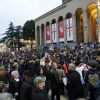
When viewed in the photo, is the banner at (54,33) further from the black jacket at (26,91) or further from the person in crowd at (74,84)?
the black jacket at (26,91)

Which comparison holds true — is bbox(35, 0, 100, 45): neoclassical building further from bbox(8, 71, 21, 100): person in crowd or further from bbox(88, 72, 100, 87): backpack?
bbox(8, 71, 21, 100): person in crowd

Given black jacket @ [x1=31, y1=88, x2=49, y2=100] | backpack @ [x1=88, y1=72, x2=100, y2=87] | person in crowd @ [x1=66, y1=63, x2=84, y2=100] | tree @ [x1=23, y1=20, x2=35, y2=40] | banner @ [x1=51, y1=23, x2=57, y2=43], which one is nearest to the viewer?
black jacket @ [x1=31, y1=88, x2=49, y2=100]

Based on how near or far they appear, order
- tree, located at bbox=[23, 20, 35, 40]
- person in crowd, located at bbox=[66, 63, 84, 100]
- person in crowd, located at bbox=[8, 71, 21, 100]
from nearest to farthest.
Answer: person in crowd, located at bbox=[8, 71, 21, 100] < person in crowd, located at bbox=[66, 63, 84, 100] < tree, located at bbox=[23, 20, 35, 40]

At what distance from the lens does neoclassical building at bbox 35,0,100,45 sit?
5741 cm

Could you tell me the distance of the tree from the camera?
312 feet

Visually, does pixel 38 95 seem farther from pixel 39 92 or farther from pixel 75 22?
pixel 75 22

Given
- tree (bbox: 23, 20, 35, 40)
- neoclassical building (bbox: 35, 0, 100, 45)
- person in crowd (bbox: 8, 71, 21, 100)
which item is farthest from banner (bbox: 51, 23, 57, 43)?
person in crowd (bbox: 8, 71, 21, 100)

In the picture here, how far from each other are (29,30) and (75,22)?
37.4m

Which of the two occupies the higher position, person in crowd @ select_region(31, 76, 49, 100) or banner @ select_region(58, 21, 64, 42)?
banner @ select_region(58, 21, 64, 42)

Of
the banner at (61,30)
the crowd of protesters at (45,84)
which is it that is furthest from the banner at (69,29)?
the crowd of protesters at (45,84)


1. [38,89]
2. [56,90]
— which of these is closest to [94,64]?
[56,90]

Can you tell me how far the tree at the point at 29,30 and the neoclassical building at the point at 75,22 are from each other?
1994 centimetres

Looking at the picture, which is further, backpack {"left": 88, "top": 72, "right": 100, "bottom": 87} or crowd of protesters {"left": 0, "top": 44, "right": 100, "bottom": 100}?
backpack {"left": 88, "top": 72, "right": 100, "bottom": 87}

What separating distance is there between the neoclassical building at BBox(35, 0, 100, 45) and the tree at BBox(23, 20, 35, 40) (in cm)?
1994
